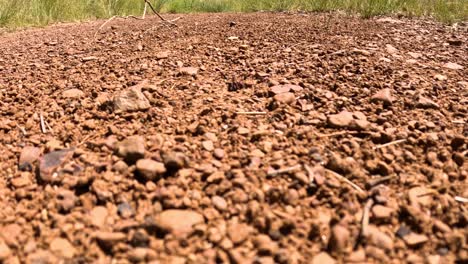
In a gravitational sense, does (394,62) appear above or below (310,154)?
above

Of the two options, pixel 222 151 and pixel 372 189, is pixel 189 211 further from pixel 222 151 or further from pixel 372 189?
pixel 372 189

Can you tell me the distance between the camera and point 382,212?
3.19 feet

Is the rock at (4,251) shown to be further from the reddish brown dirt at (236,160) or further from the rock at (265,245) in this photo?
the rock at (265,245)

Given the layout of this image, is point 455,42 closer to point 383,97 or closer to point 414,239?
point 383,97

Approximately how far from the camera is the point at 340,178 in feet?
3.51

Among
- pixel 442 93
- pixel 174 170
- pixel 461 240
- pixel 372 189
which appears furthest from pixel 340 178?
pixel 442 93

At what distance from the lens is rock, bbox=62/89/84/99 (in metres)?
1.53

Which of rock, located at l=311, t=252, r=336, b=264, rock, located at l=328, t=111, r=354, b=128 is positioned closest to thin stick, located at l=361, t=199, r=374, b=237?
rock, located at l=311, t=252, r=336, b=264

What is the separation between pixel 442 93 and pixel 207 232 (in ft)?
3.80

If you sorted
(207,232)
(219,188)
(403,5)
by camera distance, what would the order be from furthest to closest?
1. (403,5)
2. (219,188)
3. (207,232)

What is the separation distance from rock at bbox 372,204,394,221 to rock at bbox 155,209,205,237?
39 cm

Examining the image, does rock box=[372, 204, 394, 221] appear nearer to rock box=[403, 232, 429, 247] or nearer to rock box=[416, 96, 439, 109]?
rock box=[403, 232, 429, 247]

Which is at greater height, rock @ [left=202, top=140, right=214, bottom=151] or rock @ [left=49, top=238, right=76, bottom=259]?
rock @ [left=202, top=140, right=214, bottom=151]

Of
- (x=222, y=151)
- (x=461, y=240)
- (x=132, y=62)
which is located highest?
(x=132, y=62)
